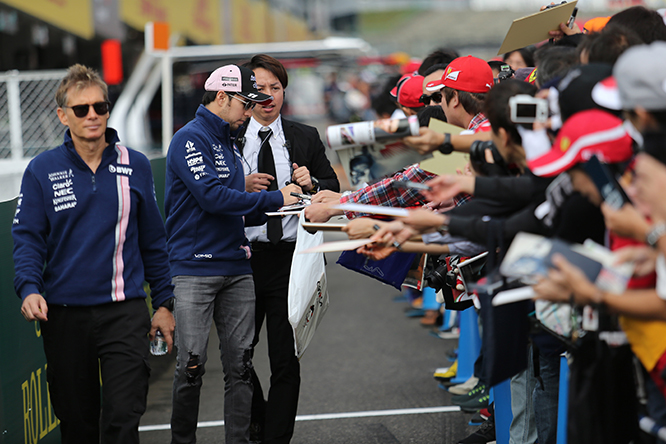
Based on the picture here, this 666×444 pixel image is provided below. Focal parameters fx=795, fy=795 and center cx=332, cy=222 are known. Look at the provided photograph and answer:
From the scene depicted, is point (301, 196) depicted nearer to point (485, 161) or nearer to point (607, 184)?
point (485, 161)

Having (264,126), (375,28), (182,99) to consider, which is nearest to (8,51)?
(182,99)

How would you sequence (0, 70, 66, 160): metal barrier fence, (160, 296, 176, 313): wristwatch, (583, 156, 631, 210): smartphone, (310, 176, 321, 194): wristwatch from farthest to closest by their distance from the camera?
(0, 70, 66, 160): metal barrier fence → (310, 176, 321, 194): wristwatch → (160, 296, 176, 313): wristwatch → (583, 156, 631, 210): smartphone

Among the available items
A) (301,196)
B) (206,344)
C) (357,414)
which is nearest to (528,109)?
(301,196)

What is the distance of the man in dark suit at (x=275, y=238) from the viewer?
449cm

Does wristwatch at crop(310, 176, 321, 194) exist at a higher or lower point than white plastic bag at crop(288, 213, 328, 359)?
higher

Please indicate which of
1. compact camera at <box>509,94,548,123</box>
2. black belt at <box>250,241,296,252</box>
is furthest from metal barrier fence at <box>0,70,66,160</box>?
compact camera at <box>509,94,548,123</box>

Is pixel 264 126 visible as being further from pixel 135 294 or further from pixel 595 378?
pixel 595 378

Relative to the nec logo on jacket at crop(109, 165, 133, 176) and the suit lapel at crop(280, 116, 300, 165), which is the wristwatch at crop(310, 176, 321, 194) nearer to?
the suit lapel at crop(280, 116, 300, 165)

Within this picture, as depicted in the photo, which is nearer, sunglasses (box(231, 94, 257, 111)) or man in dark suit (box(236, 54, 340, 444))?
sunglasses (box(231, 94, 257, 111))

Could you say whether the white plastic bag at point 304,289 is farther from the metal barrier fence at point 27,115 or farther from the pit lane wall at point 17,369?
the metal barrier fence at point 27,115

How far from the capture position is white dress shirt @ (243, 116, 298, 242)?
15.2ft

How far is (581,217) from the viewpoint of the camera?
98.7 inches

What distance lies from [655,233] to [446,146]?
121 centimetres

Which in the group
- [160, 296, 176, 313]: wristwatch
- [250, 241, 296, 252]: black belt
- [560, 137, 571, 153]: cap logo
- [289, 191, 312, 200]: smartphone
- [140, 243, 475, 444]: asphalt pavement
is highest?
[560, 137, 571, 153]: cap logo
